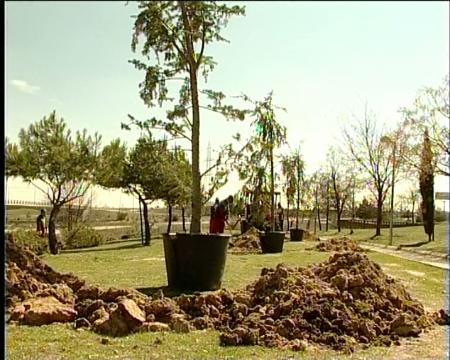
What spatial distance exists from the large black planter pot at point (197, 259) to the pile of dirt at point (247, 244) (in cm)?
642

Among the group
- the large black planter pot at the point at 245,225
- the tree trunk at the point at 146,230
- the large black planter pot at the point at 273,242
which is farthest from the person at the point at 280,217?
the large black planter pot at the point at 273,242

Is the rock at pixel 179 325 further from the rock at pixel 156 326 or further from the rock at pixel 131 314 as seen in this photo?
the rock at pixel 131 314

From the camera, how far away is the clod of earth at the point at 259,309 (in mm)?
4062

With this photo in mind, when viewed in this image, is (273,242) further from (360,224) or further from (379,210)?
(360,224)

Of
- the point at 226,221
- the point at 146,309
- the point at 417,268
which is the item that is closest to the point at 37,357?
the point at 146,309

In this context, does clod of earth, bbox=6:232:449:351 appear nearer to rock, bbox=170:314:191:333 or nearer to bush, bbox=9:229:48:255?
rock, bbox=170:314:191:333

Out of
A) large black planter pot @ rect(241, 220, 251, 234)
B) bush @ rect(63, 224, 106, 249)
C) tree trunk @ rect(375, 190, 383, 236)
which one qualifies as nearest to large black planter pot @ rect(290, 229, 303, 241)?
large black planter pot @ rect(241, 220, 251, 234)

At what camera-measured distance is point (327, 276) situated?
5.52 meters

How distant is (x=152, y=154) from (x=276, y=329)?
387 cm

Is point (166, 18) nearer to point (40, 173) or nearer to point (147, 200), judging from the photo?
point (40, 173)

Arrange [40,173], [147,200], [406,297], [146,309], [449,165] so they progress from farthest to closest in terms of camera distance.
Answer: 1. [147,200]
2. [449,165]
3. [40,173]
4. [406,297]
5. [146,309]

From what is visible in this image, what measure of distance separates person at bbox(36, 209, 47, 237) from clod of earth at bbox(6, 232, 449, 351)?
26.7 feet

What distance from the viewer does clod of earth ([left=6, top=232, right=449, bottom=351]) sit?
4.06m

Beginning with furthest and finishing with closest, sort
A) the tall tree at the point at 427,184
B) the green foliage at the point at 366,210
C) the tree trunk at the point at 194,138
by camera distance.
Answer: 1. the green foliage at the point at 366,210
2. the tall tree at the point at 427,184
3. the tree trunk at the point at 194,138
